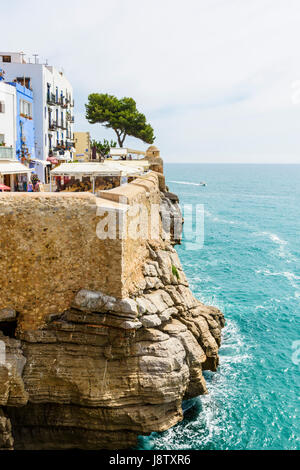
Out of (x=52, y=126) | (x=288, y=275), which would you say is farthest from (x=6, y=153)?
(x=288, y=275)

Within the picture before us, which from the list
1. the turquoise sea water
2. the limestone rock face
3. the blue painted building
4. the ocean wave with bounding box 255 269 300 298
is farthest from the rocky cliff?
the ocean wave with bounding box 255 269 300 298

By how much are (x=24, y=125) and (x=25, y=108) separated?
1.68 metres

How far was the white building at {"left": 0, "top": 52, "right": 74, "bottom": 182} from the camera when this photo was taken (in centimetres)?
3359

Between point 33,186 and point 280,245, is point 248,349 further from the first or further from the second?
point 280,245

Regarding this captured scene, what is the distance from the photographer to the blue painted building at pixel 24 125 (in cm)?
2934

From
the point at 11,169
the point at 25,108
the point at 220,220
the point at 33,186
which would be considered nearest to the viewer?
the point at 11,169

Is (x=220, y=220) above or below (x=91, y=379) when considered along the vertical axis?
above

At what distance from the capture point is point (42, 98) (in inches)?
1331

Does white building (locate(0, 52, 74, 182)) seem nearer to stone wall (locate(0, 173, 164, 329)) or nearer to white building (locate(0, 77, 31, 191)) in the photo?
white building (locate(0, 77, 31, 191))

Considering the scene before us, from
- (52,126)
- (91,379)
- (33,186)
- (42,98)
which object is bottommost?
(91,379)

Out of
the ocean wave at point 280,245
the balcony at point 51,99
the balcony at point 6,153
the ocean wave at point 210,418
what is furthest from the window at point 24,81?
the ocean wave at point 280,245

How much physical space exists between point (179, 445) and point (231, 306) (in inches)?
530
